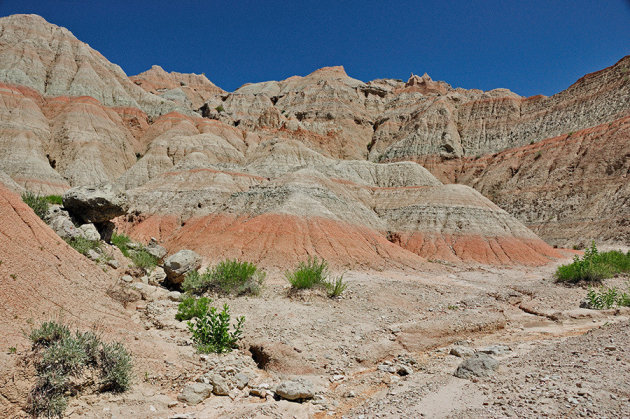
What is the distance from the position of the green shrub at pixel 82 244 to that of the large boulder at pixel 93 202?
2.15 meters

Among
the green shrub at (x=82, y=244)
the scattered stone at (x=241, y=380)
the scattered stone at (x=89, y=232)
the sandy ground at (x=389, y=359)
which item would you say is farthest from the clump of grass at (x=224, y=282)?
the scattered stone at (x=241, y=380)

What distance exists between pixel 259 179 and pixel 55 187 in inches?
1093

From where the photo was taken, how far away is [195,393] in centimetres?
697

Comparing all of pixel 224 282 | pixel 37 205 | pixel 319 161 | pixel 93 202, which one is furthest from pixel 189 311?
pixel 319 161

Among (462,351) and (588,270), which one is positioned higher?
(588,270)

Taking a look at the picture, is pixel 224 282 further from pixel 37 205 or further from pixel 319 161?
pixel 319 161

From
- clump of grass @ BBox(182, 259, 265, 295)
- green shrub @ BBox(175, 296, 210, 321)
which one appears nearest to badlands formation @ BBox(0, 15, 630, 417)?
green shrub @ BBox(175, 296, 210, 321)

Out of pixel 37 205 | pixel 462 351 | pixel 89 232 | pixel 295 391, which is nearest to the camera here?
pixel 295 391

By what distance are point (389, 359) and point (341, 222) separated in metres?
23.6

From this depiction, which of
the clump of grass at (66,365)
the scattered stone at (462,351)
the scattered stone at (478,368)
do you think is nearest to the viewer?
the clump of grass at (66,365)

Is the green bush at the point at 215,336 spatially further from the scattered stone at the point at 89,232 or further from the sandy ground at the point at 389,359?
the scattered stone at the point at 89,232

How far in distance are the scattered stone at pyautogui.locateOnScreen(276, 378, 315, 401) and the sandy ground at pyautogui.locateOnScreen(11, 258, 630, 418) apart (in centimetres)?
16

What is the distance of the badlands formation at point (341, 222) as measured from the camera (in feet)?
24.1

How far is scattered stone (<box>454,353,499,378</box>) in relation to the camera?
7713 mm
